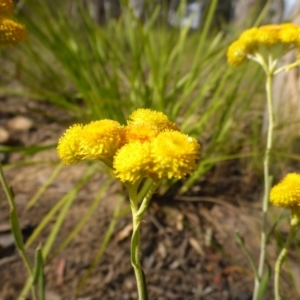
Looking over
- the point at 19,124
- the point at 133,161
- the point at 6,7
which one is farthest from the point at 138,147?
the point at 19,124

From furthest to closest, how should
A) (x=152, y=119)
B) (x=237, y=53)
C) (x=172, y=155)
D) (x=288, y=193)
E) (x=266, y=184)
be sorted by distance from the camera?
(x=237, y=53) → (x=266, y=184) → (x=288, y=193) → (x=152, y=119) → (x=172, y=155)

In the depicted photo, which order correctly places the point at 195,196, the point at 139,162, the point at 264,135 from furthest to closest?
the point at 264,135 → the point at 195,196 → the point at 139,162

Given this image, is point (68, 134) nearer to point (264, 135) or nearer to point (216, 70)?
point (216, 70)

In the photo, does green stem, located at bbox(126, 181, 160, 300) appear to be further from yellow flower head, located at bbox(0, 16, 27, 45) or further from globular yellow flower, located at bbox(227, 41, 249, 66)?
globular yellow flower, located at bbox(227, 41, 249, 66)

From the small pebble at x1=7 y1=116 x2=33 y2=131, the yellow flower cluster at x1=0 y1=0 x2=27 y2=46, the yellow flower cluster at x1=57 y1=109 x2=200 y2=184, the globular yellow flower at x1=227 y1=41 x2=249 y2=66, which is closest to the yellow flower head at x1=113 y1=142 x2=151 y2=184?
the yellow flower cluster at x1=57 y1=109 x2=200 y2=184

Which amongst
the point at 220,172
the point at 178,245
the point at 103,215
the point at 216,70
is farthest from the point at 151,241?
the point at 216,70

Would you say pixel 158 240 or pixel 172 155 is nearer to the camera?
pixel 172 155

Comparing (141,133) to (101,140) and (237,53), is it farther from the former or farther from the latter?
(237,53)
